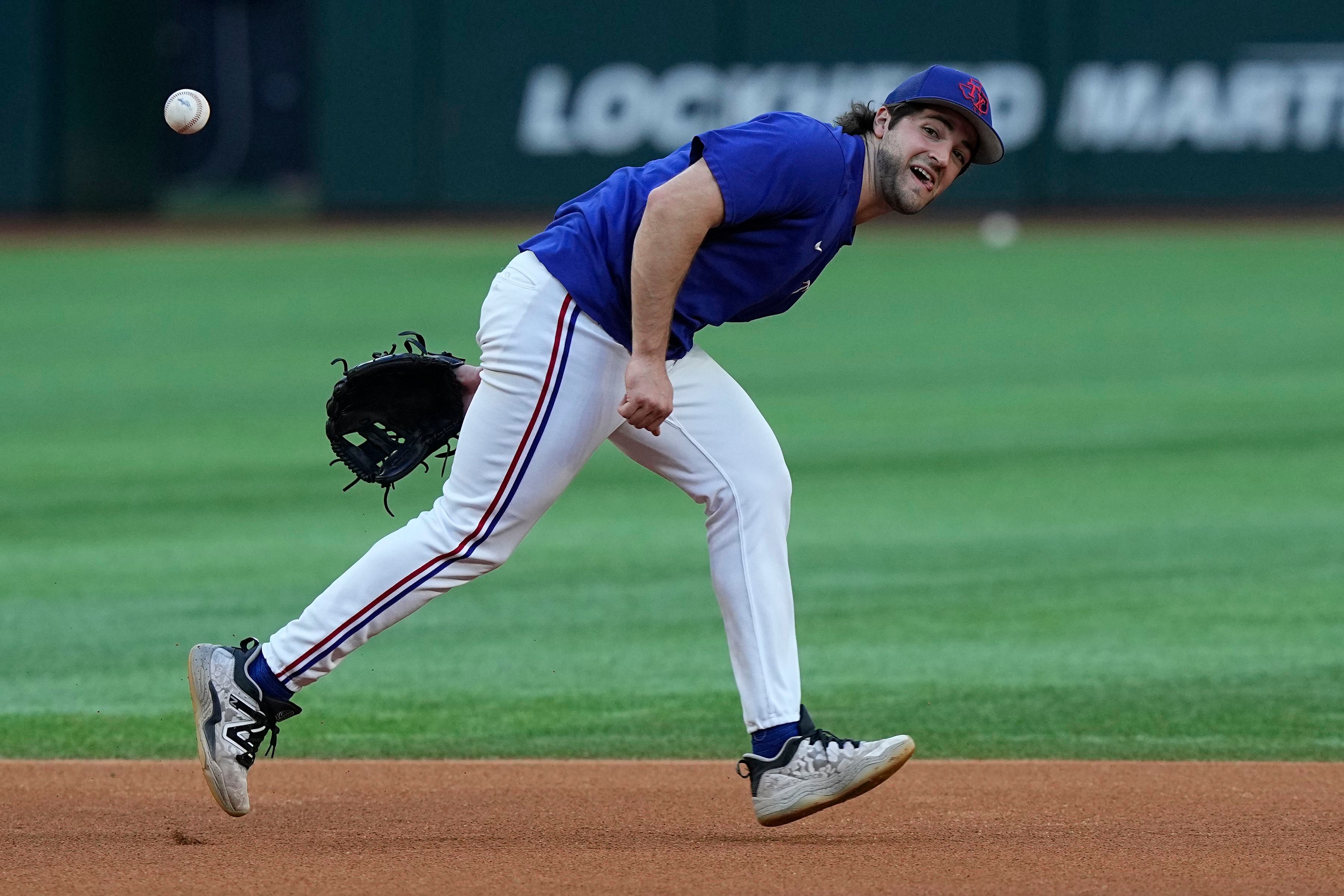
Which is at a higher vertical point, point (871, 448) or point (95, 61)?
point (95, 61)

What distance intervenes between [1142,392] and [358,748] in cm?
806

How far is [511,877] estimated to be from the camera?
3.77 metres

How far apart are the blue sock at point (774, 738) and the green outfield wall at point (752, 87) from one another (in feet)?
60.0

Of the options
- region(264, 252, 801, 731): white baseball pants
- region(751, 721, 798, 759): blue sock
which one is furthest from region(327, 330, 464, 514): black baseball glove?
region(751, 721, 798, 759): blue sock

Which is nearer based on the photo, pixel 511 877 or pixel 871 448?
pixel 511 877

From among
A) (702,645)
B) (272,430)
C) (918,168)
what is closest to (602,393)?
(918,168)

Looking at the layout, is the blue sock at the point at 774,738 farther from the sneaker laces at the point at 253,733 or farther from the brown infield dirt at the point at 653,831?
the sneaker laces at the point at 253,733

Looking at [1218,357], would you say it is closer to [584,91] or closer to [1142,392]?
[1142,392]

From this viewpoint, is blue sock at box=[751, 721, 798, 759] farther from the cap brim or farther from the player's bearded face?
the cap brim

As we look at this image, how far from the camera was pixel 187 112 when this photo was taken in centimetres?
437

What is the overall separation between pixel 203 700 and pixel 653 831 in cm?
98

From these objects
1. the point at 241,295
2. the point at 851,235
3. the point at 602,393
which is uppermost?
the point at 851,235

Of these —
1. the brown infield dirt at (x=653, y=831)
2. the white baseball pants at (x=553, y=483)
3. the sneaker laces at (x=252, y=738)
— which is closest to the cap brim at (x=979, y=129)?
the white baseball pants at (x=553, y=483)

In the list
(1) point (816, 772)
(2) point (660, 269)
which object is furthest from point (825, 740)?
→ (2) point (660, 269)
